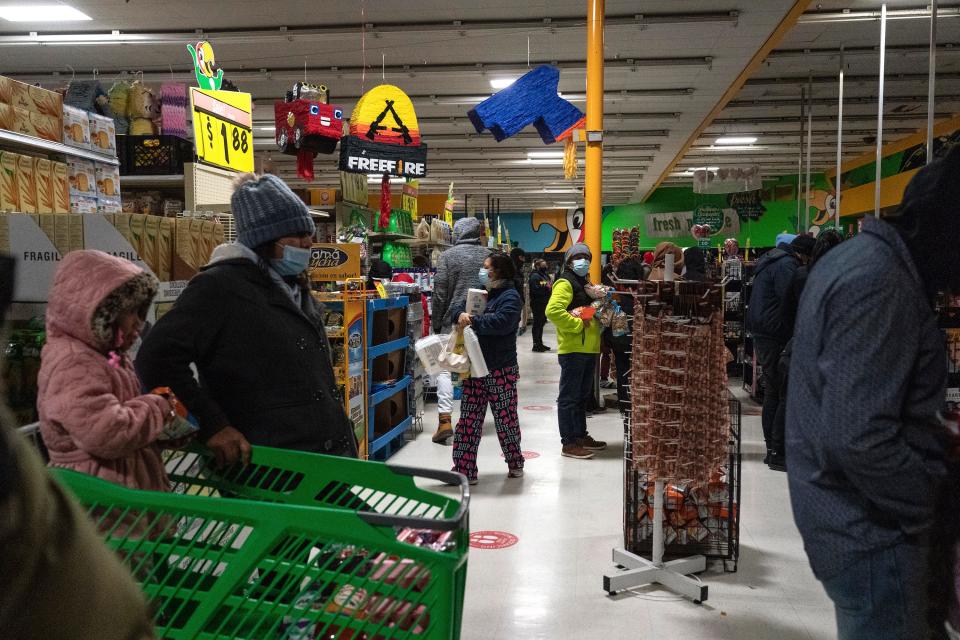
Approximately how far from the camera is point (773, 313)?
5875 millimetres

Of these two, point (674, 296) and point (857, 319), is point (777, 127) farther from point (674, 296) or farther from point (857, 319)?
point (857, 319)

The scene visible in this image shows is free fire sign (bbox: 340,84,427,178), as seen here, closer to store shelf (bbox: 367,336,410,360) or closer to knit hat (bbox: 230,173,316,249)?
store shelf (bbox: 367,336,410,360)

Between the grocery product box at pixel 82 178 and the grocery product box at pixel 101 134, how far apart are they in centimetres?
12

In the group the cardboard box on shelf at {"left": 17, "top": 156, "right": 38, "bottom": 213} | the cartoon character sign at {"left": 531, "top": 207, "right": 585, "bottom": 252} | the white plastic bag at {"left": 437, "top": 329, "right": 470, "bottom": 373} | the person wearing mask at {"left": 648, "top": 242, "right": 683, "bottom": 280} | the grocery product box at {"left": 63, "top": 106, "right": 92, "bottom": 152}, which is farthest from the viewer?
the cartoon character sign at {"left": 531, "top": 207, "right": 585, "bottom": 252}

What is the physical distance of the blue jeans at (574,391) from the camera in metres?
6.05

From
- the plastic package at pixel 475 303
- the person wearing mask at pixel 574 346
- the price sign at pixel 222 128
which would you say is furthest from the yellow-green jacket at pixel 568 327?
the price sign at pixel 222 128

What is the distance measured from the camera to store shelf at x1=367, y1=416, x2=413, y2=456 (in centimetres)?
579

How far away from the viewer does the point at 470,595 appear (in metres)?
3.62

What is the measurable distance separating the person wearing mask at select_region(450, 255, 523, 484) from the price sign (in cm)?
189

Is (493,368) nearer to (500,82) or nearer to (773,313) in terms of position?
(773,313)

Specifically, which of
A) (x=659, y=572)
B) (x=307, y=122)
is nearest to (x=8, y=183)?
(x=307, y=122)


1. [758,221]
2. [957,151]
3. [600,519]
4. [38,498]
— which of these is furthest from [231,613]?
[758,221]

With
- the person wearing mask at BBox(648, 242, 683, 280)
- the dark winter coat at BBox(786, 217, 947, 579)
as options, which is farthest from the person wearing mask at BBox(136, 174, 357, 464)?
the person wearing mask at BBox(648, 242, 683, 280)

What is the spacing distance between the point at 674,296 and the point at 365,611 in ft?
7.71
